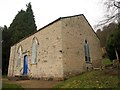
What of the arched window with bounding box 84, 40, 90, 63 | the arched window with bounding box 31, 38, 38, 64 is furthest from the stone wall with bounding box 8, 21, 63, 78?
the arched window with bounding box 84, 40, 90, 63

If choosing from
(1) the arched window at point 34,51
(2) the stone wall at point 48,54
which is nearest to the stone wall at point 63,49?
(2) the stone wall at point 48,54

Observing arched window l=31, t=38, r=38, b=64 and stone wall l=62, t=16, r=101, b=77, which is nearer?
stone wall l=62, t=16, r=101, b=77

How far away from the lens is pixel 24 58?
2288cm

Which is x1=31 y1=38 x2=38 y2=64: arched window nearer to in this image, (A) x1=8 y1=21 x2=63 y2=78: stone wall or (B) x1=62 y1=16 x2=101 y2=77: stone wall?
(A) x1=8 y1=21 x2=63 y2=78: stone wall

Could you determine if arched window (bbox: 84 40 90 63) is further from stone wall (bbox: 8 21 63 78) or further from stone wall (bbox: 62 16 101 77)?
stone wall (bbox: 8 21 63 78)

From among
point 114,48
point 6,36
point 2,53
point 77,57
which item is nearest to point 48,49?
point 77,57

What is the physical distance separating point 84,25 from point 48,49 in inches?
212

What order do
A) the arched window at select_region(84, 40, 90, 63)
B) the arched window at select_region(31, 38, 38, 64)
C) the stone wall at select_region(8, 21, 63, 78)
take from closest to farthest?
1. the stone wall at select_region(8, 21, 63, 78)
2. the arched window at select_region(84, 40, 90, 63)
3. the arched window at select_region(31, 38, 38, 64)

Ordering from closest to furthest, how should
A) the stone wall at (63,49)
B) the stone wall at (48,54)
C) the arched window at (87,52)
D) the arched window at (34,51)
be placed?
the stone wall at (63,49) < the stone wall at (48,54) < the arched window at (87,52) < the arched window at (34,51)

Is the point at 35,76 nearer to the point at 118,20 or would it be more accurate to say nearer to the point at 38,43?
the point at 38,43

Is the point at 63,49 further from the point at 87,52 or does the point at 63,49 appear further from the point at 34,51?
the point at 34,51

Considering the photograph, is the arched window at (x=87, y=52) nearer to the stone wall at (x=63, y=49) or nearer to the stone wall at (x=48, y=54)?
the stone wall at (x=63, y=49)

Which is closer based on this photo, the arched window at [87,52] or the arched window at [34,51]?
the arched window at [87,52]

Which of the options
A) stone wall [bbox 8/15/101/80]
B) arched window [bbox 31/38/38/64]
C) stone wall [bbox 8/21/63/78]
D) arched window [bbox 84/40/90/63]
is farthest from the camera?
arched window [bbox 31/38/38/64]
